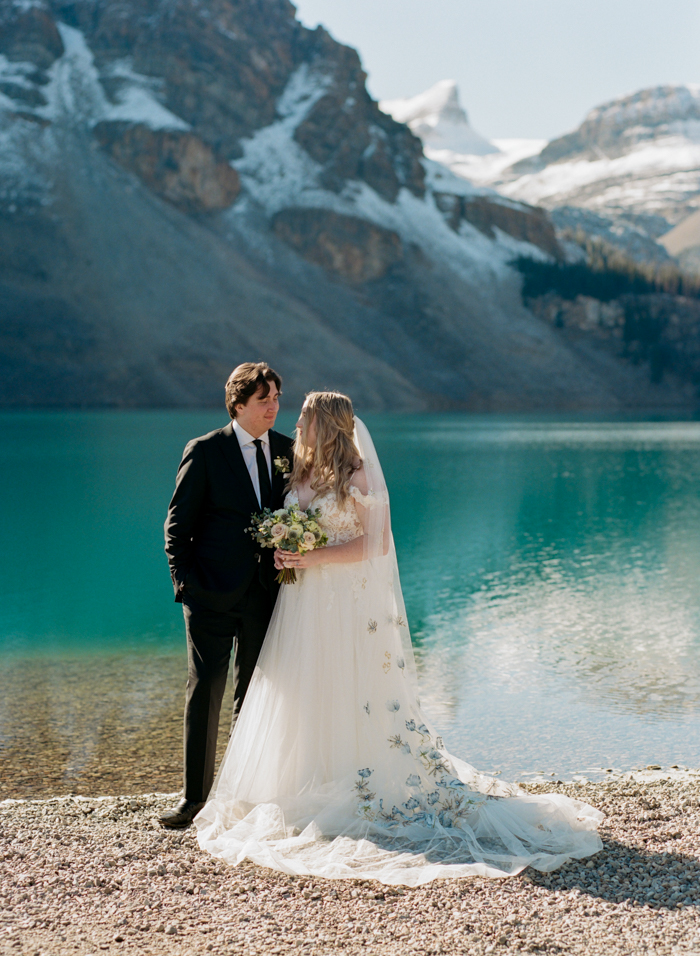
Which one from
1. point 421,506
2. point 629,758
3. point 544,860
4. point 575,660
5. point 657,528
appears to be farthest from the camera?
point 421,506

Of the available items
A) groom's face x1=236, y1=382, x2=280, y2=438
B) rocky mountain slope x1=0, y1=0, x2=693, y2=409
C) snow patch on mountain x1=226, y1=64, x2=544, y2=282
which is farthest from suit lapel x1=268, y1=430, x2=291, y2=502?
snow patch on mountain x1=226, y1=64, x2=544, y2=282

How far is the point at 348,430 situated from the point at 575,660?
604cm

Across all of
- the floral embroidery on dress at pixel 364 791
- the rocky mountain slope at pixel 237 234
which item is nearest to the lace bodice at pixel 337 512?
the floral embroidery on dress at pixel 364 791

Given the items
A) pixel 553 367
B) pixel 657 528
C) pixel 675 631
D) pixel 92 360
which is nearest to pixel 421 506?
pixel 657 528

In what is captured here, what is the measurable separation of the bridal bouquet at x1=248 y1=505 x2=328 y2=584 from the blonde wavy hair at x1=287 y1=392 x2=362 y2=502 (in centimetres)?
19

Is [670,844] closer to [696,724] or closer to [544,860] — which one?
[544,860]

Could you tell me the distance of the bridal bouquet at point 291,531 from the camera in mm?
4477

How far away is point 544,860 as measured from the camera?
409 cm

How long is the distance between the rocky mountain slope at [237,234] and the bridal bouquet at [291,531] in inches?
2622

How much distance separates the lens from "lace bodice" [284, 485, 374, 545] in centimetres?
468

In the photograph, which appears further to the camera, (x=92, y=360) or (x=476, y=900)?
(x=92, y=360)

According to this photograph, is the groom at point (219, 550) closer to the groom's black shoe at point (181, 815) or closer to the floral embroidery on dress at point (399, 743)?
the groom's black shoe at point (181, 815)

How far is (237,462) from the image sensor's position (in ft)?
15.7

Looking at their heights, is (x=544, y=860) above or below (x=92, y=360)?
below
